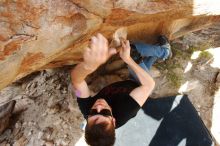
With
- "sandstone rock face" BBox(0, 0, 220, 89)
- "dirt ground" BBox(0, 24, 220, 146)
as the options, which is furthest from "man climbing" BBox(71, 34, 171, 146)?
"dirt ground" BBox(0, 24, 220, 146)

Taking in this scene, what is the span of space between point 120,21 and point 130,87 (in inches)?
31.3

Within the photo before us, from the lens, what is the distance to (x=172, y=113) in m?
4.55

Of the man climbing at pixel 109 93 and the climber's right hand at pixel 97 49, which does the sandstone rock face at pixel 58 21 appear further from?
the climber's right hand at pixel 97 49

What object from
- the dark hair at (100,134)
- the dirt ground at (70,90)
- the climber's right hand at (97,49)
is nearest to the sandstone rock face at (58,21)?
the climber's right hand at (97,49)

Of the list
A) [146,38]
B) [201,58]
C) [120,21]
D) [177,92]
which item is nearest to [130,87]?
[120,21]

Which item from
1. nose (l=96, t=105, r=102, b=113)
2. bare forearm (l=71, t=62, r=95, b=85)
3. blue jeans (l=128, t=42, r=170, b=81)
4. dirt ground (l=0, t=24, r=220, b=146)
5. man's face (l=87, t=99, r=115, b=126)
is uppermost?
bare forearm (l=71, t=62, r=95, b=85)

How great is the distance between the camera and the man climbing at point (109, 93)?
104 inches

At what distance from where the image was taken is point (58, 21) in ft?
9.30

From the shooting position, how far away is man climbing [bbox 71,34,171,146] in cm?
264

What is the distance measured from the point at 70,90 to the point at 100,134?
167 centimetres

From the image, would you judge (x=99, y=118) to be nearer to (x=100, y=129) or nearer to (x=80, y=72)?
(x=100, y=129)

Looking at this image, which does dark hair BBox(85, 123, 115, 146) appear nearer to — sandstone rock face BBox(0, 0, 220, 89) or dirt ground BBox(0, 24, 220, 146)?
sandstone rock face BBox(0, 0, 220, 89)

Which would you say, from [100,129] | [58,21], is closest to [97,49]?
[58,21]

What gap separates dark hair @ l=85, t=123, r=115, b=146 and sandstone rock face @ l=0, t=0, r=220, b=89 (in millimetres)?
804
